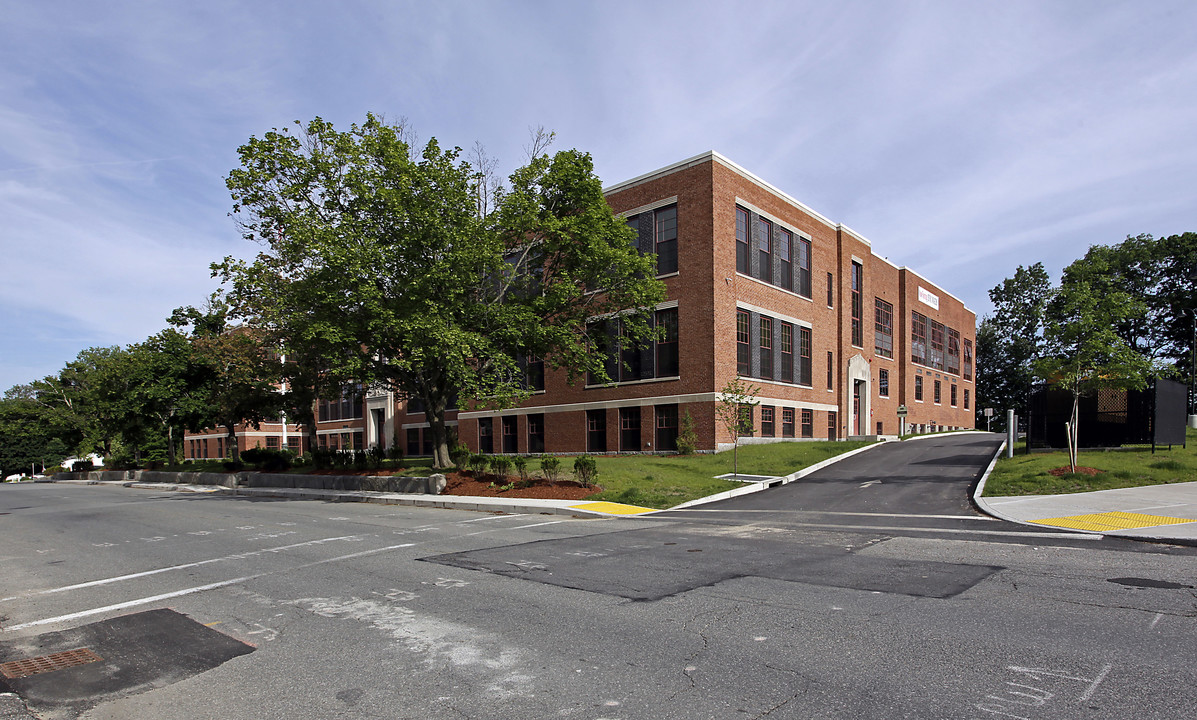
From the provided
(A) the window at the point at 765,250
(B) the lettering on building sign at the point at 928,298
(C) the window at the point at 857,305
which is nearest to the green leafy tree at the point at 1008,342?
(B) the lettering on building sign at the point at 928,298

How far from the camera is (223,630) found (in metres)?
6.89

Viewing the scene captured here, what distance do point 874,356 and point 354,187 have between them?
3845 centimetres

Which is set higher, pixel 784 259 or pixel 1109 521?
pixel 784 259

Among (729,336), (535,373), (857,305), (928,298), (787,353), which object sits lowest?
(535,373)

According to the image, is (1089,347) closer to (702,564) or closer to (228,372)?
(702,564)

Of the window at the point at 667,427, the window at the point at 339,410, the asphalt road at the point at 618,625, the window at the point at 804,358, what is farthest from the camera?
the window at the point at 339,410

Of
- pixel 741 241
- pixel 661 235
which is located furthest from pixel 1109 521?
pixel 661 235

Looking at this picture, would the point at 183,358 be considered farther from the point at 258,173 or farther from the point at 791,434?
the point at 791,434

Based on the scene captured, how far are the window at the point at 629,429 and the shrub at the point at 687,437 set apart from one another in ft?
10.6

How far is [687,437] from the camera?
3309cm

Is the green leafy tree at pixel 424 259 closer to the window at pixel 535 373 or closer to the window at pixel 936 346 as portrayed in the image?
the window at pixel 535 373

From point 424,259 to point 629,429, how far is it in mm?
17751

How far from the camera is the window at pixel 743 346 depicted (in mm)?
34875

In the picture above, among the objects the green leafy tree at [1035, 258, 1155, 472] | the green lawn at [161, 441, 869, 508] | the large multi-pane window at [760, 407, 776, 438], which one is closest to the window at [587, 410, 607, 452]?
the green lawn at [161, 441, 869, 508]
